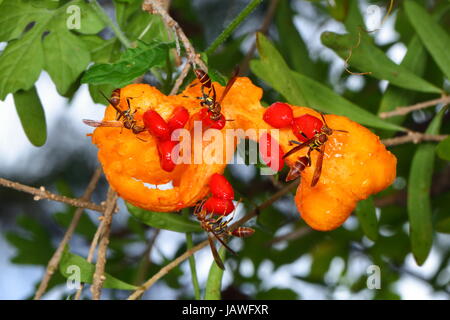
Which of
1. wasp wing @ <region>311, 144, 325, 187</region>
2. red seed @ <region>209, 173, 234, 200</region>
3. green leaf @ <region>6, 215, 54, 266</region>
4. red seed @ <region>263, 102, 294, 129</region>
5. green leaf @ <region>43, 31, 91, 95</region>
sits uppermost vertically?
green leaf @ <region>43, 31, 91, 95</region>

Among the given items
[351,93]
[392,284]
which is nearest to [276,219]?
[351,93]

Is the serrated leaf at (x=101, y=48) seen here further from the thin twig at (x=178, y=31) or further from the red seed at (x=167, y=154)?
A: the red seed at (x=167, y=154)

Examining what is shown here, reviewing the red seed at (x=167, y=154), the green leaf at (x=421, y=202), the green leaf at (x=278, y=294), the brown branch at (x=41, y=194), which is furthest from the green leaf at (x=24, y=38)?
the green leaf at (x=278, y=294)

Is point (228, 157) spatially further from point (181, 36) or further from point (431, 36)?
point (431, 36)

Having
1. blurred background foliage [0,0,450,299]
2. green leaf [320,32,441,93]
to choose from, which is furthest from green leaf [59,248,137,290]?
green leaf [320,32,441,93]

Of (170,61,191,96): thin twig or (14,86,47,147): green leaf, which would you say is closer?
(170,61,191,96): thin twig

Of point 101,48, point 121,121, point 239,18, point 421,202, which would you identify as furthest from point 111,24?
point 421,202

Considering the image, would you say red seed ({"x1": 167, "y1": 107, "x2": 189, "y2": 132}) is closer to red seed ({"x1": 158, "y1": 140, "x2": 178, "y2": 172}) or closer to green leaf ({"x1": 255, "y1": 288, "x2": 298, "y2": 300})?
red seed ({"x1": 158, "y1": 140, "x2": 178, "y2": 172})
